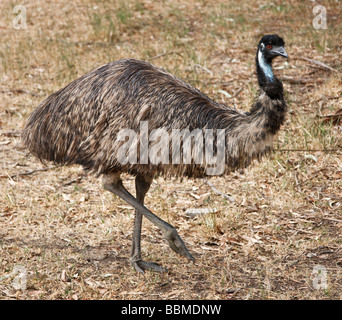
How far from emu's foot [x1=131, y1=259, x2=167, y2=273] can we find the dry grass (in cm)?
5

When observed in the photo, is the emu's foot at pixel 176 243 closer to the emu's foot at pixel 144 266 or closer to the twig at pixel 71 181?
the emu's foot at pixel 144 266

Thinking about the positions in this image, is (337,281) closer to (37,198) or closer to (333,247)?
(333,247)

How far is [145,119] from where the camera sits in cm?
436

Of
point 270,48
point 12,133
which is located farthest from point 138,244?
point 12,133

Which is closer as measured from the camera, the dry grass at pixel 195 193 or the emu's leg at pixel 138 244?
the dry grass at pixel 195 193

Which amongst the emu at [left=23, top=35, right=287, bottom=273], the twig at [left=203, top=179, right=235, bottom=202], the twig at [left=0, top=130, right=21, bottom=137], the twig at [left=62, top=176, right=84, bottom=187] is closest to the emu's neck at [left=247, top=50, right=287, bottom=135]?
the emu at [left=23, top=35, right=287, bottom=273]

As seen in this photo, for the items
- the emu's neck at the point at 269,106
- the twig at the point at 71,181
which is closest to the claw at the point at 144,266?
the emu's neck at the point at 269,106

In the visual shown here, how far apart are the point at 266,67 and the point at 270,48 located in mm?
151

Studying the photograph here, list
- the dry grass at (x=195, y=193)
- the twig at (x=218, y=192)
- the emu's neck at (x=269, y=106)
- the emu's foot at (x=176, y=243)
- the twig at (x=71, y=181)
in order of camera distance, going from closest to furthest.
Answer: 1. the emu's neck at (x=269, y=106)
2. the emu's foot at (x=176, y=243)
3. the dry grass at (x=195, y=193)
4. the twig at (x=218, y=192)
5. the twig at (x=71, y=181)

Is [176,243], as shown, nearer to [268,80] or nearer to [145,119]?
[145,119]

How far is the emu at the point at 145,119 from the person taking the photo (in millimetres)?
4250

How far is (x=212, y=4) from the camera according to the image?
439 inches

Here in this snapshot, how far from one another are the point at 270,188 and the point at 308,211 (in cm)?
53

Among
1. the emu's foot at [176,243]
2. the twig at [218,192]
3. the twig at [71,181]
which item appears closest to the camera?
the emu's foot at [176,243]
